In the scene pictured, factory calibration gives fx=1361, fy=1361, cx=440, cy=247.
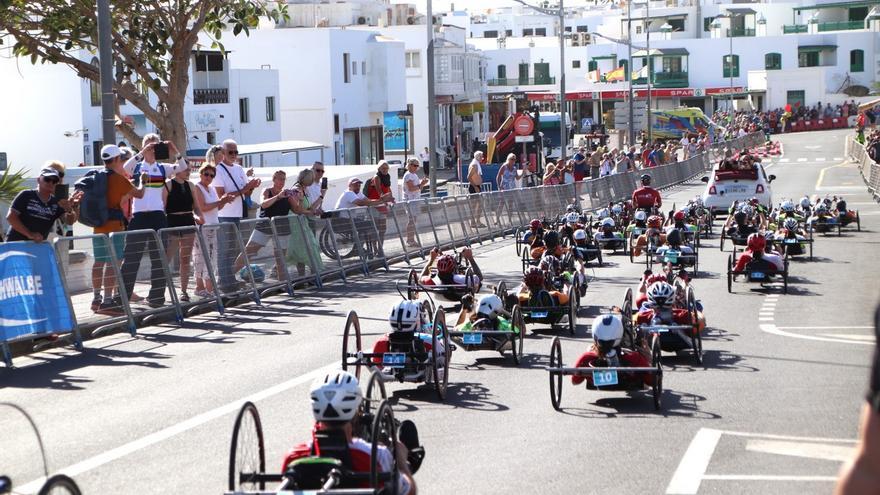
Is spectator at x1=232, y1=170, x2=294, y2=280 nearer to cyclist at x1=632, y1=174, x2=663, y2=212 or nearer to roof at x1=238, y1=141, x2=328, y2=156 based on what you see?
cyclist at x1=632, y1=174, x2=663, y2=212

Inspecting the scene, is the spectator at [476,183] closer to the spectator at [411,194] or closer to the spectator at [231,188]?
the spectator at [411,194]

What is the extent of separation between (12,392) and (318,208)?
11467 mm

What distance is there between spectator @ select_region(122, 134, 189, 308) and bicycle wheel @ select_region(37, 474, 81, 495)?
10.4m


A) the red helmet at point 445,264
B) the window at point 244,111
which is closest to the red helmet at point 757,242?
the red helmet at point 445,264

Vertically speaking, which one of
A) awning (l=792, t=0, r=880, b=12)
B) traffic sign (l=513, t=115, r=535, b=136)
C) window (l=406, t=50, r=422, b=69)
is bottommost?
traffic sign (l=513, t=115, r=535, b=136)

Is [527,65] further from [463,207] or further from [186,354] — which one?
[186,354]

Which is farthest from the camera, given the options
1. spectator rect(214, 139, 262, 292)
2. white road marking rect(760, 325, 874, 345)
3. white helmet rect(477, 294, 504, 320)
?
spectator rect(214, 139, 262, 292)

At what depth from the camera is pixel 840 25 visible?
122562 millimetres

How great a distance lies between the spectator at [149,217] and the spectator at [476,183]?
14.1 metres

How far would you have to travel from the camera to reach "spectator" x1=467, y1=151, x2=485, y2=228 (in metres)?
32.9

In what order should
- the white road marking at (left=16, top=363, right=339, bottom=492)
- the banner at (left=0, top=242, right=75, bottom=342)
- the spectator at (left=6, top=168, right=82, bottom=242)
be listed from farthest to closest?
the spectator at (left=6, top=168, right=82, bottom=242)
the banner at (left=0, top=242, right=75, bottom=342)
the white road marking at (left=16, top=363, right=339, bottom=492)

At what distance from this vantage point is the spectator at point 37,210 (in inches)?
610

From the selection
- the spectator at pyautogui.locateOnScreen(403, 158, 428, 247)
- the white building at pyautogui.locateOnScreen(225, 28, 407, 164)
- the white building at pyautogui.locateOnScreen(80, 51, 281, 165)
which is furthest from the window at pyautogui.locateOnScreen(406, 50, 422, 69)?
the spectator at pyautogui.locateOnScreen(403, 158, 428, 247)

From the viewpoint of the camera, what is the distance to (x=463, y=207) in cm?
3198
